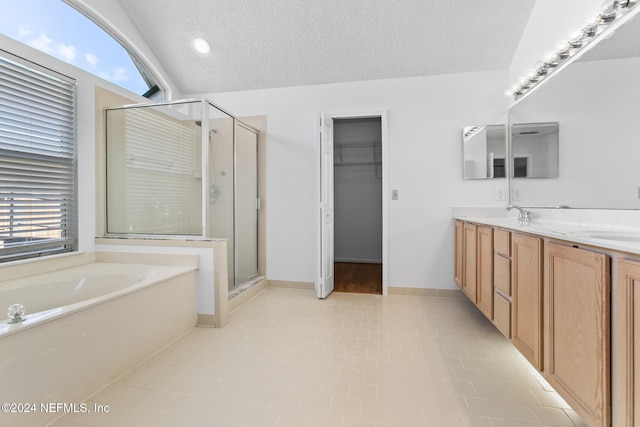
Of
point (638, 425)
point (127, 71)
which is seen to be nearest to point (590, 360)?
point (638, 425)

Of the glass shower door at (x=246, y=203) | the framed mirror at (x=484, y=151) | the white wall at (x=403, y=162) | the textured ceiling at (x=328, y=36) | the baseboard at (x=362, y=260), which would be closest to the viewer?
the textured ceiling at (x=328, y=36)

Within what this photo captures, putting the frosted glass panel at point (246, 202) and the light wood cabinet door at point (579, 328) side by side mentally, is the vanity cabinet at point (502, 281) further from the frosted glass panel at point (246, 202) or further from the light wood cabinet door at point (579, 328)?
the frosted glass panel at point (246, 202)

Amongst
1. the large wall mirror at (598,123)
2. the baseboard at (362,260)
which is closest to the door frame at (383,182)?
the large wall mirror at (598,123)

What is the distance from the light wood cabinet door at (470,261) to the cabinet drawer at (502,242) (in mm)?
397

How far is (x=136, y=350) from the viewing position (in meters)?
1.76

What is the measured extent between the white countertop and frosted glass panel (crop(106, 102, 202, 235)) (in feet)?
8.48

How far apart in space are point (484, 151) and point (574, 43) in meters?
1.12

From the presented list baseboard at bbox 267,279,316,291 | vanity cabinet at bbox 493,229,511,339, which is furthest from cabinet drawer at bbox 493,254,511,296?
baseboard at bbox 267,279,316,291

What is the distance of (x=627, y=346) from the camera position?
0.89 meters

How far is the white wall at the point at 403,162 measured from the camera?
9.89ft

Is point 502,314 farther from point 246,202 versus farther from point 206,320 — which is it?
point 246,202

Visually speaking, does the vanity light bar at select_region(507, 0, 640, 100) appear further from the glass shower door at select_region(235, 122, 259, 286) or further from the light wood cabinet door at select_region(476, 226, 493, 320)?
the glass shower door at select_region(235, 122, 259, 286)

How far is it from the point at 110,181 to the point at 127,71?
1.14 metres

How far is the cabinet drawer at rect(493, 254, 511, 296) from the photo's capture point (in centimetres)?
175
